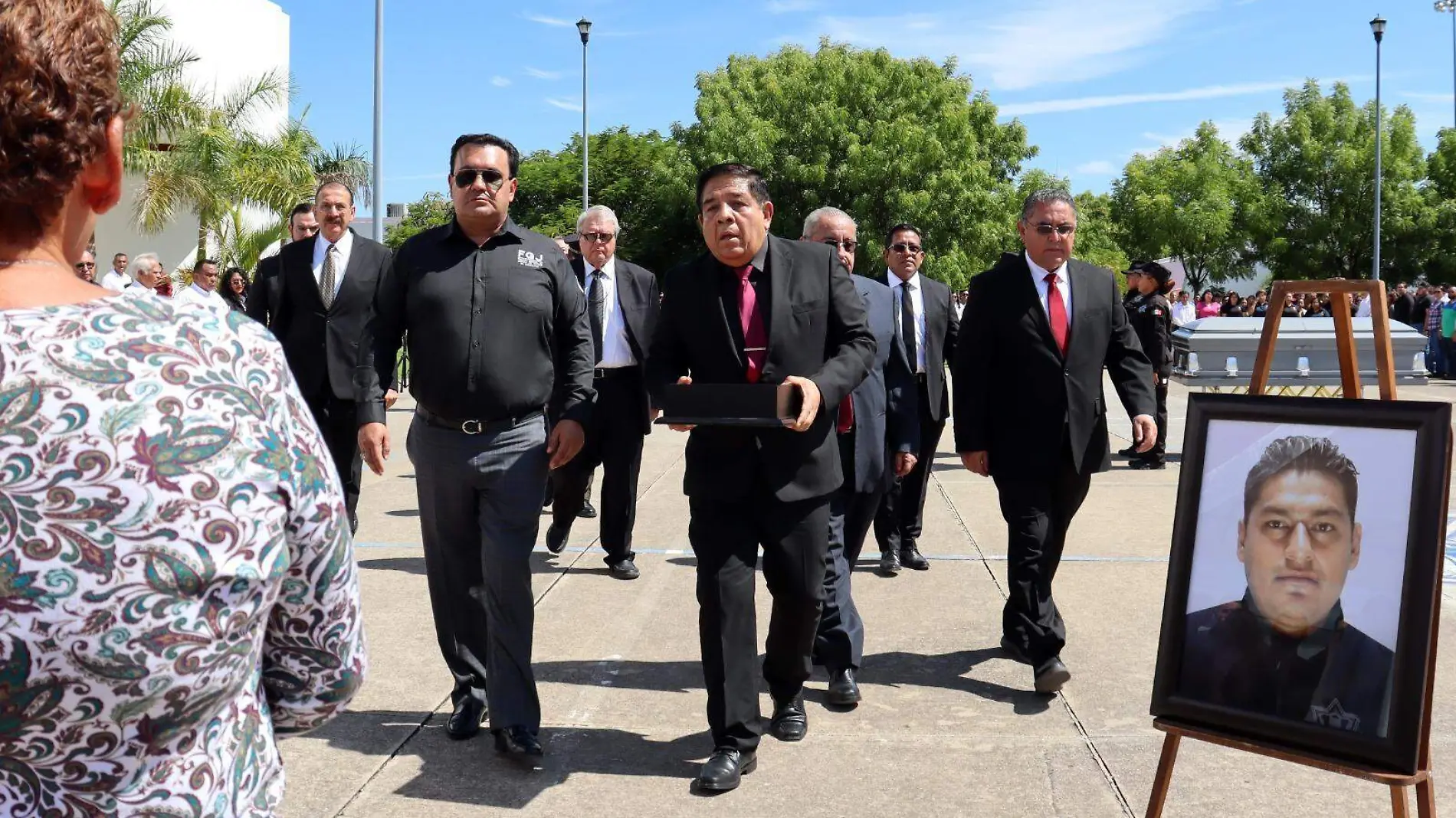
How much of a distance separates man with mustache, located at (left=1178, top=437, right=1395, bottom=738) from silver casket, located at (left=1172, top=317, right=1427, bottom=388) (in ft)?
40.2

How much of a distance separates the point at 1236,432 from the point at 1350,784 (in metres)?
1.43

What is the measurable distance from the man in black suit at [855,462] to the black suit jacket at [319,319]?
2550mm

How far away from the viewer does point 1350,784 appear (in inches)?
172

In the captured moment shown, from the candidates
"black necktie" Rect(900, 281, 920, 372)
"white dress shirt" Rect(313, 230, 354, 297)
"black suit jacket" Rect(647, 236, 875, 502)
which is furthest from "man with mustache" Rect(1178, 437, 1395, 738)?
"white dress shirt" Rect(313, 230, 354, 297)

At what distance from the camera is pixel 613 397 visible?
7969mm

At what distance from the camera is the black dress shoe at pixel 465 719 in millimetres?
4855

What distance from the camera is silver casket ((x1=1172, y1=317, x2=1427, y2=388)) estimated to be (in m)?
15.5

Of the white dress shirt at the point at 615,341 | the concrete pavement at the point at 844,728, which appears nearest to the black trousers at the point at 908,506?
the concrete pavement at the point at 844,728

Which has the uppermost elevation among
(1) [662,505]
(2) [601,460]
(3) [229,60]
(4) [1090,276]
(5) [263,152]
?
(3) [229,60]

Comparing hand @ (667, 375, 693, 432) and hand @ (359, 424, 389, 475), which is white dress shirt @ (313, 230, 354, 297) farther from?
hand @ (667, 375, 693, 432)

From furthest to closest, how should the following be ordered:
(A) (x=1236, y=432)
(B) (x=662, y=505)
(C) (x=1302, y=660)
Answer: (B) (x=662, y=505)
(A) (x=1236, y=432)
(C) (x=1302, y=660)

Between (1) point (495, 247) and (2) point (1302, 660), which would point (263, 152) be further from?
(2) point (1302, 660)

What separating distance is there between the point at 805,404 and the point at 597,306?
417 cm

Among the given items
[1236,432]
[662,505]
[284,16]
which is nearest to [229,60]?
[284,16]
